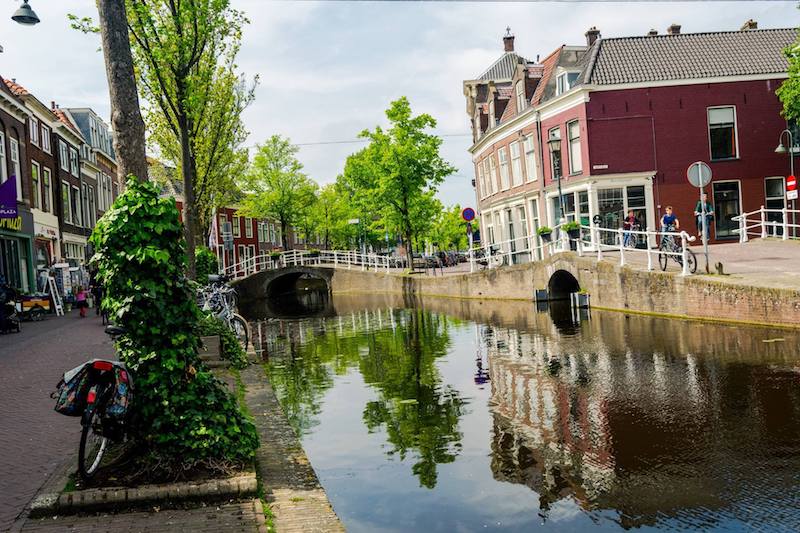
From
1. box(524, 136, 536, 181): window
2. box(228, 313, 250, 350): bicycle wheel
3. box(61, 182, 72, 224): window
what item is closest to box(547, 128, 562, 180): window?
box(524, 136, 536, 181): window

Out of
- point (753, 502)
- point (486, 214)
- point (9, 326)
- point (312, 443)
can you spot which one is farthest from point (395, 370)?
point (486, 214)

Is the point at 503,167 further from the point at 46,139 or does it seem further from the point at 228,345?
the point at 228,345

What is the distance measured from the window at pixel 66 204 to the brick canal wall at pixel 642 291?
735 inches

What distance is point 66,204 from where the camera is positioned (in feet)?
113

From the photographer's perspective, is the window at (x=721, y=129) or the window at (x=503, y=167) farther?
the window at (x=503, y=167)

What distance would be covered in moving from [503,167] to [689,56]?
37.1 ft

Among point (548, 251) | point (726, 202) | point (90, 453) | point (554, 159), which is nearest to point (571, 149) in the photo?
point (554, 159)

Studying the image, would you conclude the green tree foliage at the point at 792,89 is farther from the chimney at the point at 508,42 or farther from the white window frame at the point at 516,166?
the chimney at the point at 508,42

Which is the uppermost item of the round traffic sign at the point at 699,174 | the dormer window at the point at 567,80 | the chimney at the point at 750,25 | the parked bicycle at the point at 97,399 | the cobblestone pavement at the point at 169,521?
the chimney at the point at 750,25

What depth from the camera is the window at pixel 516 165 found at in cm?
3517

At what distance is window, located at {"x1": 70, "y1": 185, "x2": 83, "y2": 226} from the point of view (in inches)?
1416

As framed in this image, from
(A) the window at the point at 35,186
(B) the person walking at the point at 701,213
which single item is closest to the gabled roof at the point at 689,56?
(B) the person walking at the point at 701,213

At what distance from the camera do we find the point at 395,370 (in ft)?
36.0

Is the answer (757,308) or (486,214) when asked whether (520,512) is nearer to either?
(757,308)
